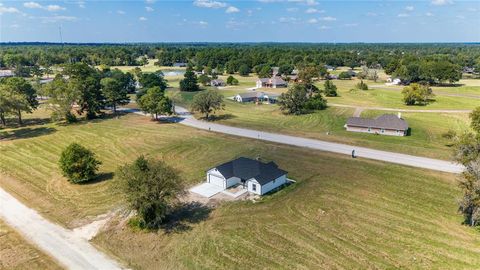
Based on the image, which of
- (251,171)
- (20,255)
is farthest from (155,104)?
(20,255)

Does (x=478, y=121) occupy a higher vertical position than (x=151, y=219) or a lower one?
higher

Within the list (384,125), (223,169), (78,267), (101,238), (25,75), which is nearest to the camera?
(78,267)

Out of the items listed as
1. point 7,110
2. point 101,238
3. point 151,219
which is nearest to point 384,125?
point 151,219

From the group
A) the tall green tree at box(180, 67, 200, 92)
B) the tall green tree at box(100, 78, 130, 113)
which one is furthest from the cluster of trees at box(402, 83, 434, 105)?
the tall green tree at box(100, 78, 130, 113)

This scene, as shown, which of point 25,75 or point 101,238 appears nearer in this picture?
point 101,238

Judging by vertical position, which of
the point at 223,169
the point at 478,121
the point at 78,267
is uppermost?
the point at 478,121

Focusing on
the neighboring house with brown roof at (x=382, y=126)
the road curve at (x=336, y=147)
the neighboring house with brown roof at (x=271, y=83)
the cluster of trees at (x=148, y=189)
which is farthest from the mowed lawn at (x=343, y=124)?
the cluster of trees at (x=148, y=189)

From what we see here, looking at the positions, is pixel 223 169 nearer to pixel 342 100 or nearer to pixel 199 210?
pixel 199 210

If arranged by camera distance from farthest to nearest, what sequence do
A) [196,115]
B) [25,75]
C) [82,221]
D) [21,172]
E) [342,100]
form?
[25,75] < [342,100] < [196,115] < [21,172] < [82,221]
